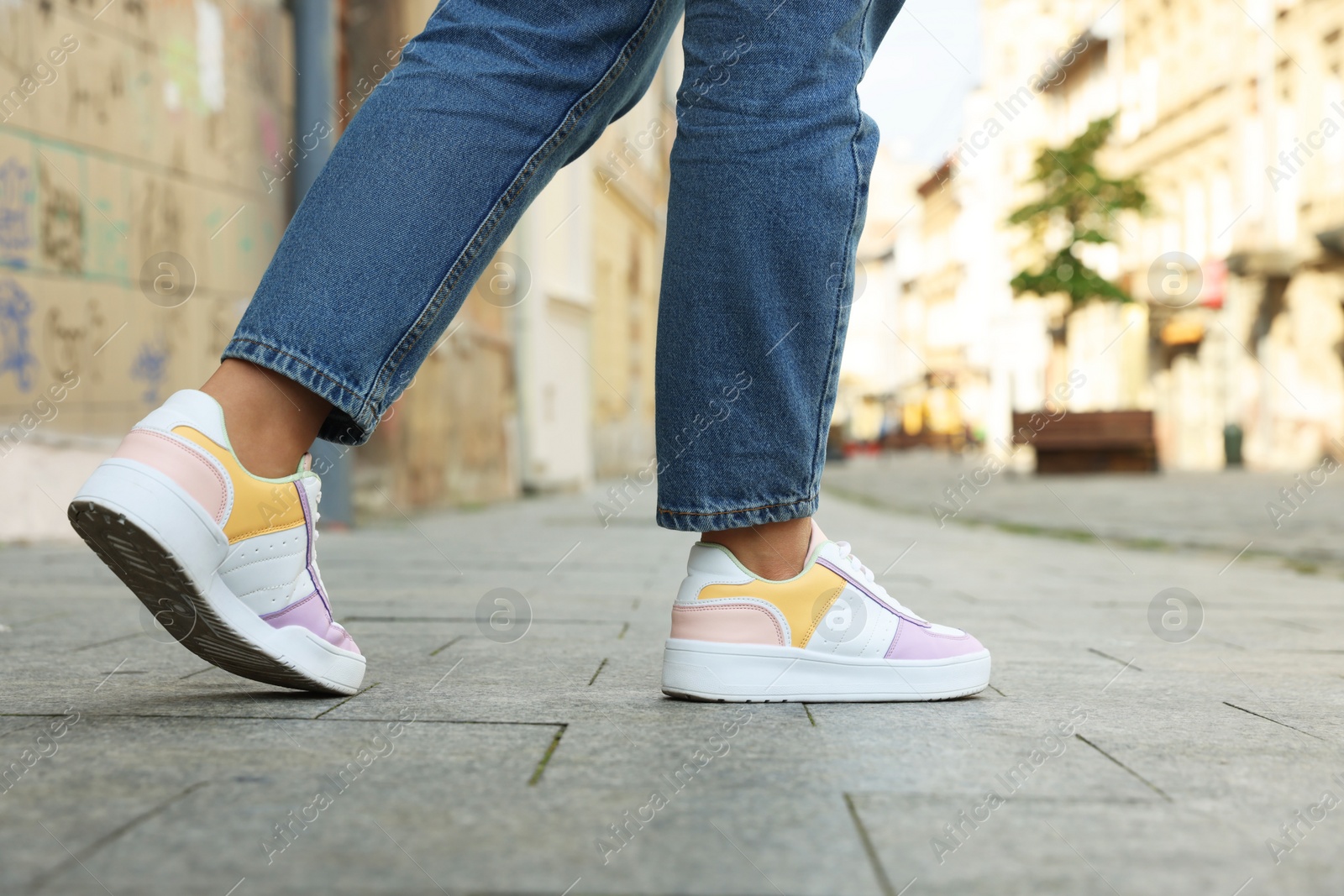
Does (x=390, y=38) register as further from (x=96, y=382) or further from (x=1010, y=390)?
(x=1010, y=390)

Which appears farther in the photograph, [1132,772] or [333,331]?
[333,331]

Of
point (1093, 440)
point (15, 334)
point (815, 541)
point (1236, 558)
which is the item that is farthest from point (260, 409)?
point (1093, 440)

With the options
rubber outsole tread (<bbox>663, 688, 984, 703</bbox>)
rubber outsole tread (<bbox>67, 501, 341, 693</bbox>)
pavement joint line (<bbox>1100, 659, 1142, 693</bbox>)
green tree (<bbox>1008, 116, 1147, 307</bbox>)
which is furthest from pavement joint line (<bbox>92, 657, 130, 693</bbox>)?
green tree (<bbox>1008, 116, 1147, 307</bbox>)

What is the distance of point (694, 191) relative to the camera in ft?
5.28

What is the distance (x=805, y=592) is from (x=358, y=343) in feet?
2.20

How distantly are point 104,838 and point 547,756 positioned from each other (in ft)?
1.43

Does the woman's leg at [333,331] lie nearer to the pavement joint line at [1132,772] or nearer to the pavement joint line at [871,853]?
the pavement joint line at [871,853]

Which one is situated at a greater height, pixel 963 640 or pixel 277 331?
pixel 277 331

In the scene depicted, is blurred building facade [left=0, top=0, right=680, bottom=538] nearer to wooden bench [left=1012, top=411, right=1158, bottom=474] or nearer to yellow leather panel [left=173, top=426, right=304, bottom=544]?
yellow leather panel [left=173, top=426, right=304, bottom=544]

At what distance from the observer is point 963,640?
174 cm

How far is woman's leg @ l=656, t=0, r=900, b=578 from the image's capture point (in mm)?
1585

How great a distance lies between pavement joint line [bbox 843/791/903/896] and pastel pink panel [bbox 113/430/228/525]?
0.76 metres

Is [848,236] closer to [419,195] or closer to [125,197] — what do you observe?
[419,195]

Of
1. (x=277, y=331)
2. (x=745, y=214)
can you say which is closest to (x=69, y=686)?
(x=277, y=331)
